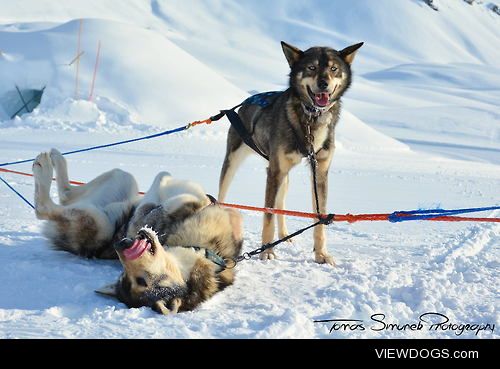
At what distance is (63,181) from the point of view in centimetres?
356

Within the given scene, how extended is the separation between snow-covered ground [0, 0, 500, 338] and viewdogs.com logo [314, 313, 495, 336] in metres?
0.04

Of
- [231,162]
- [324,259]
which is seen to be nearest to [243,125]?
[231,162]

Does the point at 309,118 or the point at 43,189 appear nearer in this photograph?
the point at 43,189

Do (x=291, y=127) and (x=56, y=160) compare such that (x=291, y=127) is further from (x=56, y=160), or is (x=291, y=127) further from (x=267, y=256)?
(x=56, y=160)

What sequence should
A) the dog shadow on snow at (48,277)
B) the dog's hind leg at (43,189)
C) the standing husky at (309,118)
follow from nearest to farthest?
1. the dog shadow on snow at (48,277)
2. the dog's hind leg at (43,189)
3. the standing husky at (309,118)

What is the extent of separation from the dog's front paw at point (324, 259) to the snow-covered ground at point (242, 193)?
8 centimetres

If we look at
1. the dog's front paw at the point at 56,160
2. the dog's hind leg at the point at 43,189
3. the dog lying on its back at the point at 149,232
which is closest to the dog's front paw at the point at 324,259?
the dog lying on its back at the point at 149,232

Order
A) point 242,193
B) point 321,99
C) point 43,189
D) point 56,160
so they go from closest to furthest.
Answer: point 43,189 < point 56,160 < point 321,99 < point 242,193

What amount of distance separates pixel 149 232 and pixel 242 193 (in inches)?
158

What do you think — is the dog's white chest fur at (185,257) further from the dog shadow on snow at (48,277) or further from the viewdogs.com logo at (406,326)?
the viewdogs.com logo at (406,326)

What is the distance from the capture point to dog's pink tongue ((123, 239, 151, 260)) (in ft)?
7.60

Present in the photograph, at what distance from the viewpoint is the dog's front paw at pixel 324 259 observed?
3578 mm
